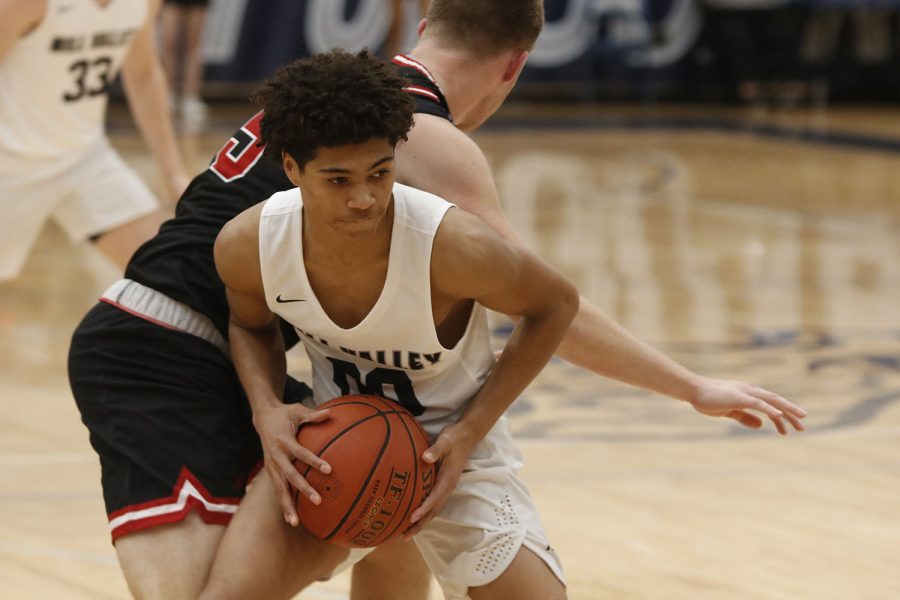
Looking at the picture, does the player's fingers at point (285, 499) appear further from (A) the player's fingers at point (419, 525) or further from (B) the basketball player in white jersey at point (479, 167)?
(A) the player's fingers at point (419, 525)

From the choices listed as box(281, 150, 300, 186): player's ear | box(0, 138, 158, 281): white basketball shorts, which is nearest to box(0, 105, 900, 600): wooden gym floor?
box(0, 138, 158, 281): white basketball shorts

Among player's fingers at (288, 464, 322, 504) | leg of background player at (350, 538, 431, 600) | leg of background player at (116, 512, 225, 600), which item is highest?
player's fingers at (288, 464, 322, 504)

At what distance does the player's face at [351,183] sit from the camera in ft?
8.82

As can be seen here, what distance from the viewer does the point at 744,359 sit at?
637 centimetres

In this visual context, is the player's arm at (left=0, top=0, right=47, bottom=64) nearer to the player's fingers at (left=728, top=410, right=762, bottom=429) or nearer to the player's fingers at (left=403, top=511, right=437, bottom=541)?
the player's fingers at (left=403, top=511, right=437, bottom=541)

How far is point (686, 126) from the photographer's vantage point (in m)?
16.9

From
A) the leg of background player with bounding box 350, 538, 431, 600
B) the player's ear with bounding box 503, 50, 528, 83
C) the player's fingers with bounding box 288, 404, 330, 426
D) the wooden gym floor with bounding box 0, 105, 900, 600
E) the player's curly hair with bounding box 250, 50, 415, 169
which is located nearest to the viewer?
the player's curly hair with bounding box 250, 50, 415, 169

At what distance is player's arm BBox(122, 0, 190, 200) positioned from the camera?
525 centimetres

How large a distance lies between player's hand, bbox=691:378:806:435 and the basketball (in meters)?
0.63

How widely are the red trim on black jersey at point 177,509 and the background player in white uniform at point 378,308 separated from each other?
8cm

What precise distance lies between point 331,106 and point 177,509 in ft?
2.99

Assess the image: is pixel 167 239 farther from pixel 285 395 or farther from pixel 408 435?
pixel 408 435

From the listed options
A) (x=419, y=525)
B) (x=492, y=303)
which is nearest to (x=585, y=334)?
(x=492, y=303)

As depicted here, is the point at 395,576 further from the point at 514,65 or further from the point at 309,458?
A: the point at 514,65
